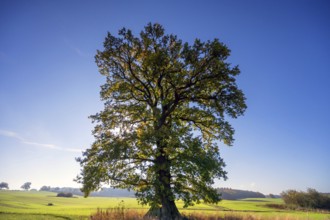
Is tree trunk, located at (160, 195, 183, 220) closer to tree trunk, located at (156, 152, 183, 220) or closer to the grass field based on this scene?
tree trunk, located at (156, 152, 183, 220)

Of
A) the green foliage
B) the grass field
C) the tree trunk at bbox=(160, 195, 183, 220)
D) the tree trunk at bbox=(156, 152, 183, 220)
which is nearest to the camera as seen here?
the tree trunk at bbox=(156, 152, 183, 220)

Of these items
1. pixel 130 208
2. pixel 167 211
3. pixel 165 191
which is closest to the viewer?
pixel 165 191

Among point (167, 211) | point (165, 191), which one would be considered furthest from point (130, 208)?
point (165, 191)

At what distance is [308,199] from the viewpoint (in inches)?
2261

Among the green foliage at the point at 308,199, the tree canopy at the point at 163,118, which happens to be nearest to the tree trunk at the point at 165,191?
the tree canopy at the point at 163,118

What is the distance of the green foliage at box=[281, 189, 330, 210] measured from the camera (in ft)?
185

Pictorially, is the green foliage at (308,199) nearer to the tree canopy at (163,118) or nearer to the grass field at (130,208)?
the grass field at (130,208)

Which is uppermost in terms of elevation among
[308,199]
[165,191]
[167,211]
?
[165,191]

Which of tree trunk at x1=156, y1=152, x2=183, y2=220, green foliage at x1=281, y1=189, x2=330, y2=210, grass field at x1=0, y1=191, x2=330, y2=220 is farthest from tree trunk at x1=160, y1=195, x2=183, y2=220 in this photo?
green foliage at x1=281, y1=189, x2=330, y2=210

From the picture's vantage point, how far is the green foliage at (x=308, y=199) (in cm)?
5638

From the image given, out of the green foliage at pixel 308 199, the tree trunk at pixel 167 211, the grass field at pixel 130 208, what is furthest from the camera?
the green foliage at pixel 308 199

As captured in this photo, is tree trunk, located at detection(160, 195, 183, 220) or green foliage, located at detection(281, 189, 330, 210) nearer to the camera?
tree trunk, located at detection(160, 195, 183, 220)

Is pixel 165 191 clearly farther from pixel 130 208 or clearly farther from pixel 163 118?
pixel 130 208

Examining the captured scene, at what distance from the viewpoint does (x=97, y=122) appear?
18.5m
